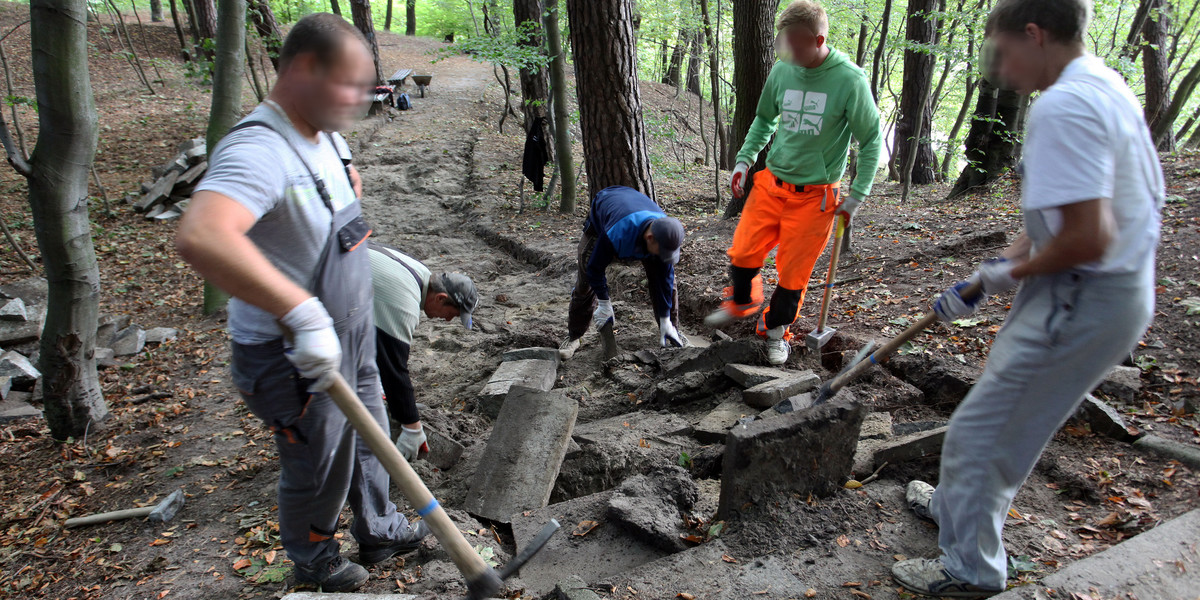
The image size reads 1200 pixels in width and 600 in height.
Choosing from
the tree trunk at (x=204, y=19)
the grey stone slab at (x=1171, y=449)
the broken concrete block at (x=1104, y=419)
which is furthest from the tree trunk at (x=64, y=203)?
the tree trunk at (x=204, y=19)

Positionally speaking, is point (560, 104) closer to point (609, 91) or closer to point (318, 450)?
point (609, 91)

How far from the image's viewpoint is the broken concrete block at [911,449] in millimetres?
2900

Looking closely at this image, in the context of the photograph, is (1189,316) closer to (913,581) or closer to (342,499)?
(913,581)

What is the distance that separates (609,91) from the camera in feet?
23.1

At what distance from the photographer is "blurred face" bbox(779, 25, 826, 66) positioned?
3711 millimetres

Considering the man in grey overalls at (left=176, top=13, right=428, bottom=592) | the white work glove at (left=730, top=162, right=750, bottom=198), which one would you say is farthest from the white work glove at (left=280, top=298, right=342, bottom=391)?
the white work glove at (left=730, top=162, right=750, bottom=198)

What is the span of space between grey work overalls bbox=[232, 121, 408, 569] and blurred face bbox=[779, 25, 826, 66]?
2.83 meters

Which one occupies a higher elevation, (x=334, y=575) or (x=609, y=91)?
(x=609, y=91)

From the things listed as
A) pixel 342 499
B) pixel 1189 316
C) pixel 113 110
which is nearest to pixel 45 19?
pixel 342 499

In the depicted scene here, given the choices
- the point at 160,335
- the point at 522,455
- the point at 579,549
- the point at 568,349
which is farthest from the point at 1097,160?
the point at 160,335

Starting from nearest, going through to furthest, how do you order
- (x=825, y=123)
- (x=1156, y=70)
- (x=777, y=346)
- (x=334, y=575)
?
(x=334, y=575), (x=825, y=123), (x=777, y=346), (x=1156, y=70)

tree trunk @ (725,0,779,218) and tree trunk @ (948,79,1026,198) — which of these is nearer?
tree trunk @ (725,0,779,218)

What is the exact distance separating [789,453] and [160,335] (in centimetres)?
578

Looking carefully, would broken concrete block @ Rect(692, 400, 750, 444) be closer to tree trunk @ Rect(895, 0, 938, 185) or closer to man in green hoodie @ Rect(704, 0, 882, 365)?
man in green hoodie @ Rect(704, 0, 882, 365)
